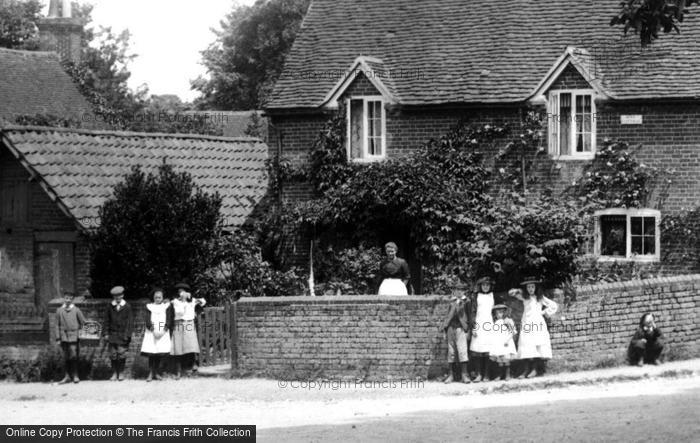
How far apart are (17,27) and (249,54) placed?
11.4m

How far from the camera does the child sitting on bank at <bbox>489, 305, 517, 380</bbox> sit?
2103 centimetres

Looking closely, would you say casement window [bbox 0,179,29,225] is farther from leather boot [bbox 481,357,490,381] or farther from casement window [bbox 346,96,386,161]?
leather boot [bbox 481,357,490,381]

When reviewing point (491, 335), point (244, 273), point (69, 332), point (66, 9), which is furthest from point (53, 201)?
point (66, 9)

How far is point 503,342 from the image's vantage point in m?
21.1

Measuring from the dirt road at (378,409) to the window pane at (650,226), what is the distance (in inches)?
345

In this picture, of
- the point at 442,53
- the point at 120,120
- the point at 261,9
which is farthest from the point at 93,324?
the point at 261,9

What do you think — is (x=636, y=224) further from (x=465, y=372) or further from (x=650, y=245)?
(x=465, y=372)

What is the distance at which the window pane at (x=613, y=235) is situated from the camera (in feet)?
95.7

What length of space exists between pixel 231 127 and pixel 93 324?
119 feet

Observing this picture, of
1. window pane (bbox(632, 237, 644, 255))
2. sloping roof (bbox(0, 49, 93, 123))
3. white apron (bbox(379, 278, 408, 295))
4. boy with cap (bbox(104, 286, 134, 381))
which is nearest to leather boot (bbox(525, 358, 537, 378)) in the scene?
white apron (bbox(379, 278, 408, 295))

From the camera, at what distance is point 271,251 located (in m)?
31.4

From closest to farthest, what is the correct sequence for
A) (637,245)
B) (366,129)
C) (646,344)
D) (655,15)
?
1. (655,15)
2. (646,344)
3. (637,245)
4. (366,129)

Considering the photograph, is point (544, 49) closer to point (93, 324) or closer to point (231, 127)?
point (93, 324)

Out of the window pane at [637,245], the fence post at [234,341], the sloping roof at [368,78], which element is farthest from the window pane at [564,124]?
the fence post at [234,341]
